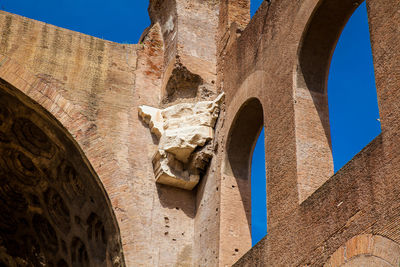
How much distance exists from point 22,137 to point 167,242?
2.56 m

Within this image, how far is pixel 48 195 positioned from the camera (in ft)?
32.0

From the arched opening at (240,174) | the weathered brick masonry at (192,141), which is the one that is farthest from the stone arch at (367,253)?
the arched opening at (240,174)

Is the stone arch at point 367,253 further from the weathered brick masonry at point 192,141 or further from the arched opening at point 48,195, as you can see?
the arched opening at point 48,195

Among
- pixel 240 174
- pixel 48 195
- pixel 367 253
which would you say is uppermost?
pixel 48 195

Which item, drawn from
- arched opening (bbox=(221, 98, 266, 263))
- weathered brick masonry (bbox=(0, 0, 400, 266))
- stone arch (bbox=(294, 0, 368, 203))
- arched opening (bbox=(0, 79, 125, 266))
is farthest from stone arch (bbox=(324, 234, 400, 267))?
arched opening (bbox=(0, 79, 125, 266))

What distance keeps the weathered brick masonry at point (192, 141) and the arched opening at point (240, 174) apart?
16 mm

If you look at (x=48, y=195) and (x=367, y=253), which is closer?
(x=367, y=253)

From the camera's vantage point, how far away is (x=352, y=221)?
18.1ft

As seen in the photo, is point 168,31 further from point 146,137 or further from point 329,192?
point 329,192

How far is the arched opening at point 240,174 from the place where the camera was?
25.6 ft

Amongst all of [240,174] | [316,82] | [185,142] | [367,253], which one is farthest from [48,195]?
[367,253]

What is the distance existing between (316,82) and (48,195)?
4422 mm

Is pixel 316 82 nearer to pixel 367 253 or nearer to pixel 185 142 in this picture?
pixel 185 142

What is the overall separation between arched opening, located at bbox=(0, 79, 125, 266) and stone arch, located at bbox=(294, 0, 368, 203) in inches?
103
